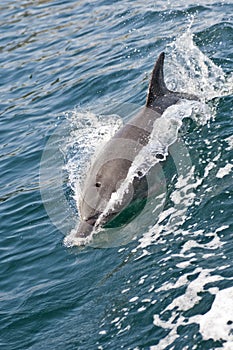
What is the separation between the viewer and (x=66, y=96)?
11961 mm

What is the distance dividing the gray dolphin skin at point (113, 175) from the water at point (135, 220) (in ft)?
0.81

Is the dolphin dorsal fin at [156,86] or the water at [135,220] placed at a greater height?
the dolphin dorsal fin at [156,86]

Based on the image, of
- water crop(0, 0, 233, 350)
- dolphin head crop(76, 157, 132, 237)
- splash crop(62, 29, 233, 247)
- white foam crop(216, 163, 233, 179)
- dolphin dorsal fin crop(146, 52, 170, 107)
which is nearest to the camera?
water crop(0, 0, 233, 350)

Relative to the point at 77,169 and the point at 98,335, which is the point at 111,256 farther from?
the point at 77,169

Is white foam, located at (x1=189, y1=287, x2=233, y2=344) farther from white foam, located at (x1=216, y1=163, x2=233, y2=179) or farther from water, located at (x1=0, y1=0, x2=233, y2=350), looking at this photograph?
white foam, located at (x1=216, y1=163, x2=233, y2=179)

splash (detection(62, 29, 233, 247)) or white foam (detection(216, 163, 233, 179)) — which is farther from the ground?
splash (detection(62, 29, 233, 247))

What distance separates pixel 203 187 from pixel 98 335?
2.31 meters

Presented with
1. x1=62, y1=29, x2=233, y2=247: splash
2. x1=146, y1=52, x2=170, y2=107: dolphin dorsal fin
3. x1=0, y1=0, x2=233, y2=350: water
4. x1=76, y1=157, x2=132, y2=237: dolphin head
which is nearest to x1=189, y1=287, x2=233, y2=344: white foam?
x1=0, y1=0, x2=233, y2=350: water

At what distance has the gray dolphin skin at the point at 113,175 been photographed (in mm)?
7535

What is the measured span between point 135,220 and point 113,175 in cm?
56

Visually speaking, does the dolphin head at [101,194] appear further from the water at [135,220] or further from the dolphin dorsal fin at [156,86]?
the dolphin dorsal fin at [156,86]

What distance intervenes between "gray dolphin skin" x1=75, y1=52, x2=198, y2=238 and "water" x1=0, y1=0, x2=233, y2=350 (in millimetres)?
247

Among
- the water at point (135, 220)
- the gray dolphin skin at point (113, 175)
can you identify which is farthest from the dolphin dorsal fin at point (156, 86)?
the water at point (135, 220)

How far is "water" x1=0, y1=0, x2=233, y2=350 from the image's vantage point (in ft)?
20.1
